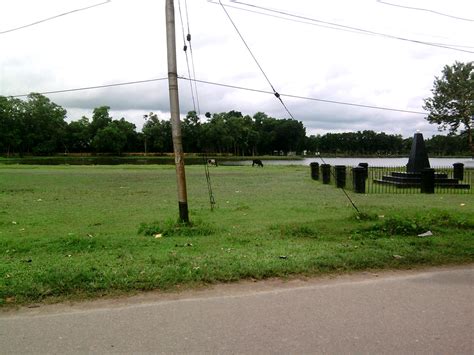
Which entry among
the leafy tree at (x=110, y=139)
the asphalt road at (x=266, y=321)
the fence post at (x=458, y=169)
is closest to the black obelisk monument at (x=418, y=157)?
the fence post at (x=458, y=169)

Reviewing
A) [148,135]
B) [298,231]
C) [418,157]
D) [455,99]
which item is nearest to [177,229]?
[298,231]

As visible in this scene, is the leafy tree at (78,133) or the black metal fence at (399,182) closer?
the black metal fence at (399,182)

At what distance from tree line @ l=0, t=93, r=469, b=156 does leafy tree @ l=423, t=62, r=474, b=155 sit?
38.6 m

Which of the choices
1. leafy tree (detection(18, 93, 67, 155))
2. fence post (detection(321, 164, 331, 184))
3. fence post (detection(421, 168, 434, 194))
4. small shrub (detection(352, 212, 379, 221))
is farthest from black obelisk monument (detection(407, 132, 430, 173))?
leafy tree (detection(18, 93, 67, 155))

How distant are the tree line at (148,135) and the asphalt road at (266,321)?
79590 millimetres

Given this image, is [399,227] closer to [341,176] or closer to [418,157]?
[341,176]

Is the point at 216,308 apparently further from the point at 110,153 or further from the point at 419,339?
the point at 110,153

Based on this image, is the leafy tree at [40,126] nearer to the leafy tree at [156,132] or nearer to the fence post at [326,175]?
the leafy tree at [156,132]

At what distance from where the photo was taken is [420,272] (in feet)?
19.3

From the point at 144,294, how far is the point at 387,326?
8.70ft

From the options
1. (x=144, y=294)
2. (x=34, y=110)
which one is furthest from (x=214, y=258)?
(x=34, y=110)

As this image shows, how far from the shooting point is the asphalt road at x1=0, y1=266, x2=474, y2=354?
3.61 meters

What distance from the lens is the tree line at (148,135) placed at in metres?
97.1

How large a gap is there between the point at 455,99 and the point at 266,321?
44992 mm
